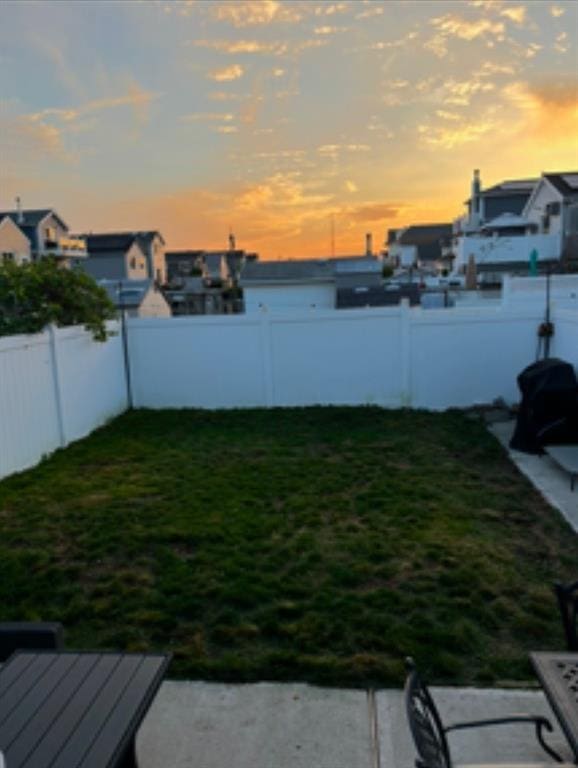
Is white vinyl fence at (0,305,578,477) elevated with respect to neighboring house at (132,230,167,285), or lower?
lower

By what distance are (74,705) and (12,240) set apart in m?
34.6

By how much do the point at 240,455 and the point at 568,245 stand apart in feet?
78.6

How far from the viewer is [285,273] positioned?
80.7 feet

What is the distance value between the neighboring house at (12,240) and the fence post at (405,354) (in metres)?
26.2

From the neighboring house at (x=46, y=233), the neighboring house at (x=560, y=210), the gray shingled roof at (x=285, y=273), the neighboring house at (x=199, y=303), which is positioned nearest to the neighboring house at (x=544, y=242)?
the neighboring house at (x=560, y=210)

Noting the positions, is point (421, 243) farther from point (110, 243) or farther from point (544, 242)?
point (544, 242)

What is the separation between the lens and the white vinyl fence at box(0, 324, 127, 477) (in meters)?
6.29

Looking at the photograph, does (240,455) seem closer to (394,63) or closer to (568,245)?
(394,63)

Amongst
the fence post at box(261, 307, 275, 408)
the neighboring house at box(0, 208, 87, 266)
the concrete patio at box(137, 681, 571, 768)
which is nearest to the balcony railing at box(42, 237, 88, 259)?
the neighboring house at box(0, 208, 87, 266)

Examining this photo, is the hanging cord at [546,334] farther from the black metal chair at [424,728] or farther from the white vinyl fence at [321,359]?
the black metal chair at [424,728]

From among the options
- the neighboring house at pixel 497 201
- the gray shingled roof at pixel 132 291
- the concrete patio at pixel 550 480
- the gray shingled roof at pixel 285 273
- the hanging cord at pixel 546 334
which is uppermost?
the neighboring house at pixel 497 201

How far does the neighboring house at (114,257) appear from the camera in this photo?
4275 cm

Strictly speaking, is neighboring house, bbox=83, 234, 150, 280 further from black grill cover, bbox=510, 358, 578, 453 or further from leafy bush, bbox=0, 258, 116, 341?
black grill cover, bbox=510, 358, 578, 453

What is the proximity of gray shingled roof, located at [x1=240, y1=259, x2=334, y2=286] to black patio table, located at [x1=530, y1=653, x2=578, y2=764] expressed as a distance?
2225 cm
